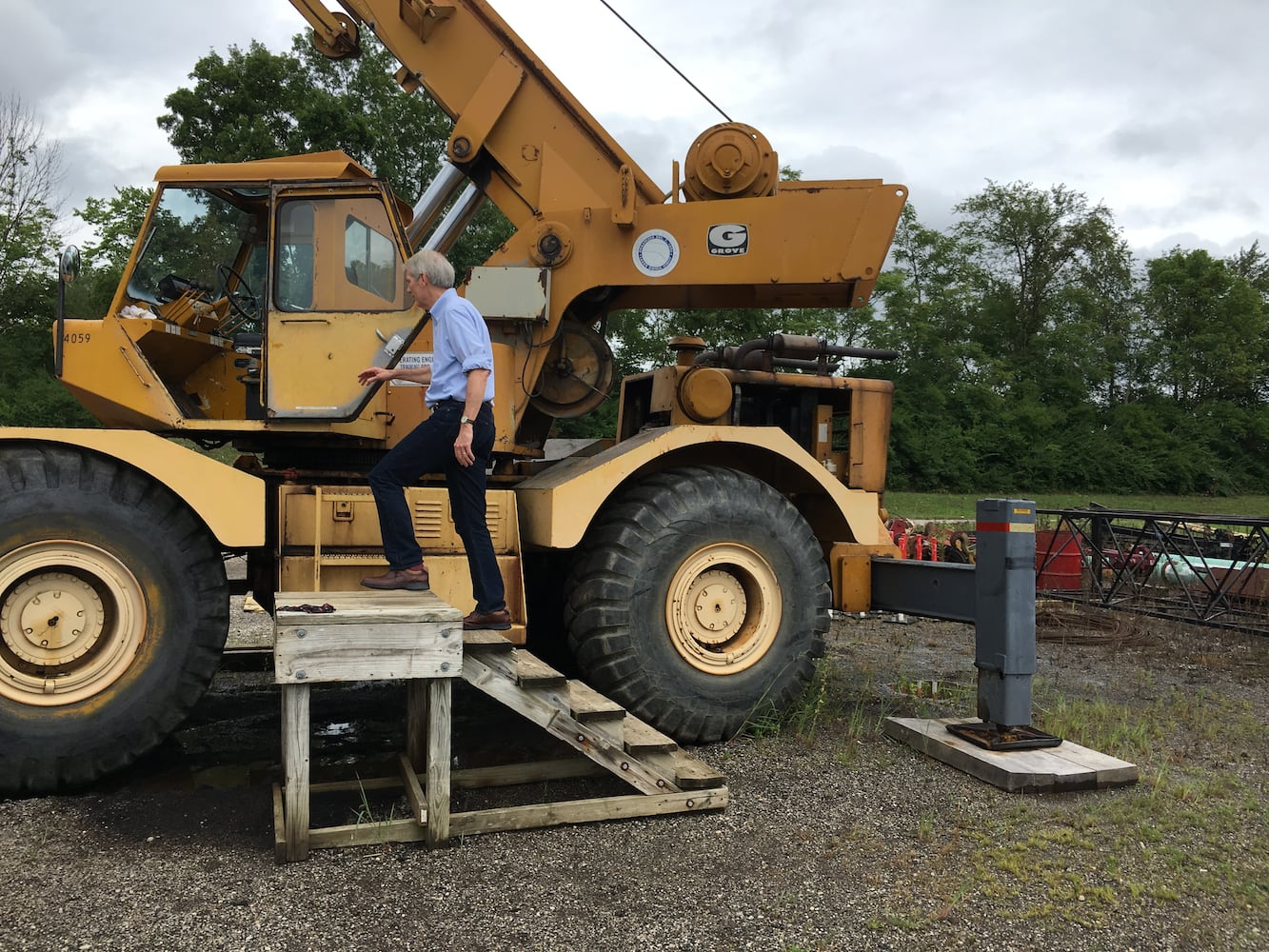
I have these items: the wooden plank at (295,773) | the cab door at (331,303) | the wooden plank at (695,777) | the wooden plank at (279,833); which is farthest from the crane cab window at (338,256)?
the wooden plank at (695,777)

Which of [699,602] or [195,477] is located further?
[699,602]

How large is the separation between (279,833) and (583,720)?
135 centimetres

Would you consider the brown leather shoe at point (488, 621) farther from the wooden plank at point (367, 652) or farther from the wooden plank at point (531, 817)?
the wooden plank at point (531, 817)

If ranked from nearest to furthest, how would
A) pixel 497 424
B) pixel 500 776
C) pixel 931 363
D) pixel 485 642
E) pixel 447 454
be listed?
1. pixel 485 642
2. pixel 447 454
3. pixel 500 776
4. pixel 497 424
5. pixel 931 363

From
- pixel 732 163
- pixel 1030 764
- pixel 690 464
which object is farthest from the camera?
pixel 732 163

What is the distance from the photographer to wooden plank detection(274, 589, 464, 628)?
383 cm

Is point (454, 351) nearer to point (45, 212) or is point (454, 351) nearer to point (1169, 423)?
point (45, 212)

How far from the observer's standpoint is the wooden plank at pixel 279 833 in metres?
3.86

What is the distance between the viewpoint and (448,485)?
4648 millimetres

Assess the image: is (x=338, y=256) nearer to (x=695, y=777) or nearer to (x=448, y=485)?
(x=448, y=485)

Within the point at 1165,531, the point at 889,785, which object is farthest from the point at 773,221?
the point at 1165,531

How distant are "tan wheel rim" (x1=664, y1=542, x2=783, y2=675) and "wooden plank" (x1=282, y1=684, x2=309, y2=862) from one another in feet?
7.51

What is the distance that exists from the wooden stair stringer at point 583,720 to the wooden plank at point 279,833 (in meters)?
0.94

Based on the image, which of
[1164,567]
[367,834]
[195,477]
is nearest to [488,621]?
[367,834]
